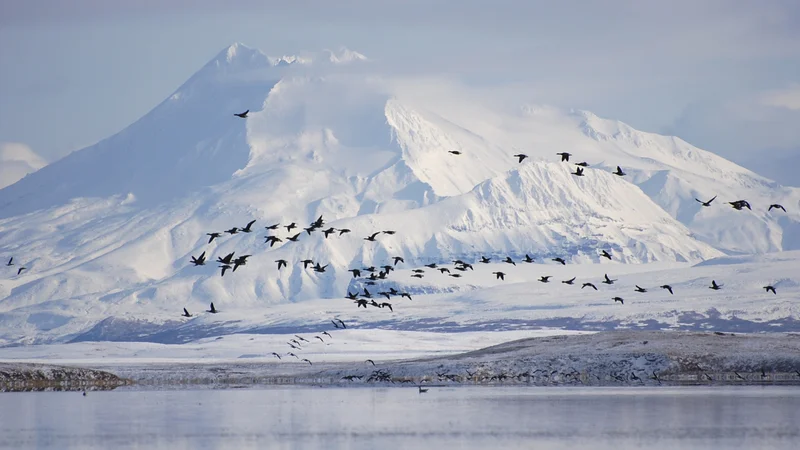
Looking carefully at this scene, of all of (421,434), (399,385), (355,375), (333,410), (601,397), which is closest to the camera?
(421,434)

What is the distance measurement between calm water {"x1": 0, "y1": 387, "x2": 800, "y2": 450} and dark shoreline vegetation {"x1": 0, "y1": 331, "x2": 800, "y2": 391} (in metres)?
12.1

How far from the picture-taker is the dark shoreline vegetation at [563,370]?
3733 inches

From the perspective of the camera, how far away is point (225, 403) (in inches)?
3046

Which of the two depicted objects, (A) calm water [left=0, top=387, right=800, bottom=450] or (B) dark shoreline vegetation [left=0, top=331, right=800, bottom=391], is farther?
A: (B) dark shoreline vegetation [left=0, top=331, right=800, bottom=391]

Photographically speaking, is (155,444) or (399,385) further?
(399,385)

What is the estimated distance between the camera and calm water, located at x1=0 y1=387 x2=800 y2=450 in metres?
55.6

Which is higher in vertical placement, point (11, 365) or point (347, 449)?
point (11, 365)

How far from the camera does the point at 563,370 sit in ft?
322

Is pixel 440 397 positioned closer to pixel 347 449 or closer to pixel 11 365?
pixel 347 449

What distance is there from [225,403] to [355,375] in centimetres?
2706

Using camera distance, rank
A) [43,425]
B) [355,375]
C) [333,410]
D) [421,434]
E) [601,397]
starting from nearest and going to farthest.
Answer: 1. [421,434]
2. [43,425]
3. [333,410]
4. [601,397]
5. [355,375]

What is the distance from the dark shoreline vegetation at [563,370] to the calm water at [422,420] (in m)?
12.1

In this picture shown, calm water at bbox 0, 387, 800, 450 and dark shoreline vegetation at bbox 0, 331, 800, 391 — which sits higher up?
dark shoreline vegetation at bbox 0, 331, 800, 391

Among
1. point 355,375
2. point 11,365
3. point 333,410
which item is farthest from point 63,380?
point 333,410
